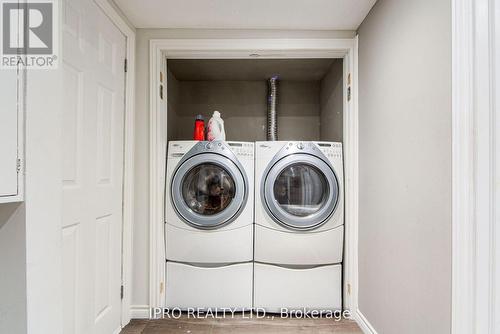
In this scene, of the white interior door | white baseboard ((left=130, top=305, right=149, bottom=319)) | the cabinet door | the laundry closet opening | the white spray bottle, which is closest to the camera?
the cabinet door

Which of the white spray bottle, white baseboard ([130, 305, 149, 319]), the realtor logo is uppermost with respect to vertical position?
the realtor logo

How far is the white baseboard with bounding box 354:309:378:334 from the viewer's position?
196cm

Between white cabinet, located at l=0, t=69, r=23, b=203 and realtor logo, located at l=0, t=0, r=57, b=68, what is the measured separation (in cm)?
5

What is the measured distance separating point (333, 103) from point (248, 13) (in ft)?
3.97

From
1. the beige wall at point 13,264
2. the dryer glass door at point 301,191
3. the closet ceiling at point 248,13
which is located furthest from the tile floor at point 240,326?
the closet ceiling at point 248,13

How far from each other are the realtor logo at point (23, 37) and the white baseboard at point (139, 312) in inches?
69.8

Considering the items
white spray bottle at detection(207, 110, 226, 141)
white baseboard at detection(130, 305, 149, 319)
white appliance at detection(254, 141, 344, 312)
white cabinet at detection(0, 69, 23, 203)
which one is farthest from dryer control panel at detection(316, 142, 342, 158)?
white cabinet at detection(0, 69, 23, 203)

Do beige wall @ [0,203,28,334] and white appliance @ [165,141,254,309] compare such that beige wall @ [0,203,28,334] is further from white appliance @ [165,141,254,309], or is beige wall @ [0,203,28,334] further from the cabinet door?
white appliance @ [165,141,254,309]

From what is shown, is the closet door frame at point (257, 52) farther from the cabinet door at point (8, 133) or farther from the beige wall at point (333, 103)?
the cabinet door at point (8, 133)

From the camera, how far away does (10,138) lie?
101 cm

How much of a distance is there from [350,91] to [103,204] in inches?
73.5

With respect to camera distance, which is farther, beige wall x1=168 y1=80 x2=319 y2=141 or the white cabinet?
beige wall x1=168 y1=80 x2=319 y2=141

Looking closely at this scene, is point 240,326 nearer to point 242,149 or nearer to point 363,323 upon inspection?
point 363,323

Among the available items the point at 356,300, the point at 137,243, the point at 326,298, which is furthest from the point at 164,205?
the point at 356,300
